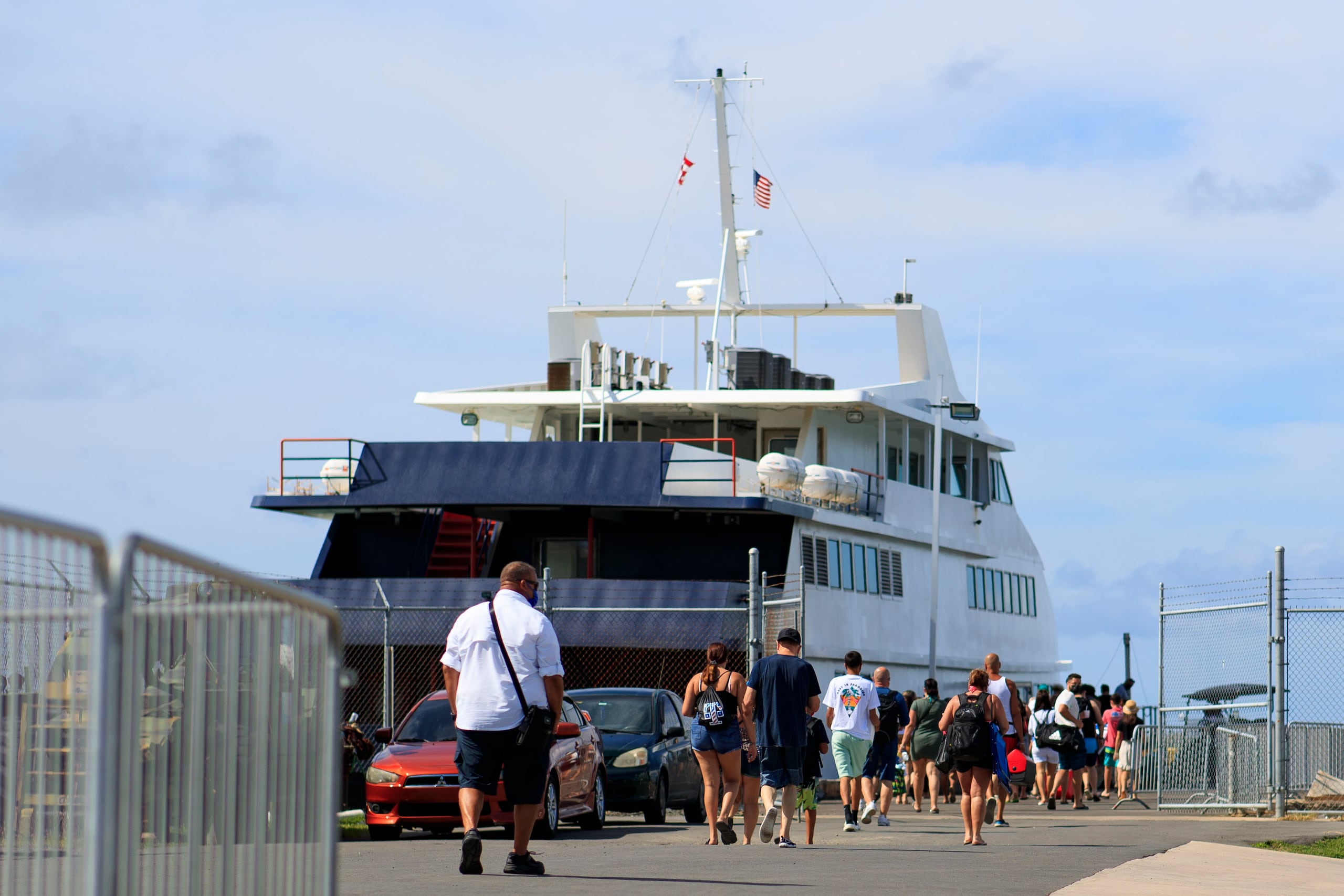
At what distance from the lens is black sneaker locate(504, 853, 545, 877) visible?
10.6m

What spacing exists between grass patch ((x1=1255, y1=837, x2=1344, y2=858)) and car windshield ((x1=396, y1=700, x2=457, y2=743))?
6.61 metres

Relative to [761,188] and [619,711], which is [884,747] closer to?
[619,711]

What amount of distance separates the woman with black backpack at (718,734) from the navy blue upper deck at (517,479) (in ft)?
38.1

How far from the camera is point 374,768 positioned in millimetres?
15562

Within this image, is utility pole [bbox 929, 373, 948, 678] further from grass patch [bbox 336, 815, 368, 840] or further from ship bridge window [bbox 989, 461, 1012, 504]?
grass patch [bbox 336, 815, 368, 840]

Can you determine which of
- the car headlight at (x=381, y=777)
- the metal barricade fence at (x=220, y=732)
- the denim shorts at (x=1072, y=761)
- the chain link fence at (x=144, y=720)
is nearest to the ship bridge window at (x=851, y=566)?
the denim shorts at (x=1072, y=761)

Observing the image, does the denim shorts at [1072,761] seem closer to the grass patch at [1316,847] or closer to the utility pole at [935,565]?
the utility pole at [935,565]

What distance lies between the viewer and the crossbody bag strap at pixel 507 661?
33.5ft

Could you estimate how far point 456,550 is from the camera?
1099 inches

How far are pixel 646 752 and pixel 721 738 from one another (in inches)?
135

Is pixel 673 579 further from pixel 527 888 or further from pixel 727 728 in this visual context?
pixel 527 888

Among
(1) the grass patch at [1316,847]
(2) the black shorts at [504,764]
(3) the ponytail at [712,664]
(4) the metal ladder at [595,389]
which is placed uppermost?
(4) the metal ladder at [595,389]

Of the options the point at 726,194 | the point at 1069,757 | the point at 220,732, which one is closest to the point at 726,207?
the point at 726,194

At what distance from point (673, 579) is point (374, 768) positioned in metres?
12.2
